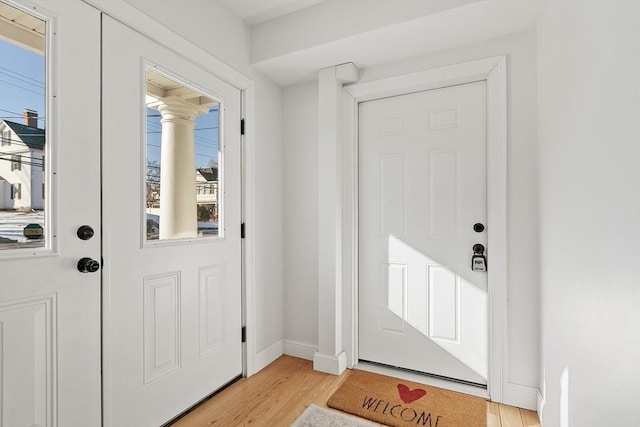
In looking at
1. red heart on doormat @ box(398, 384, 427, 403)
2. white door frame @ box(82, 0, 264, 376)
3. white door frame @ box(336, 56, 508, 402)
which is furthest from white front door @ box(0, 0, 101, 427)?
white door frame @ box(336, 56, 508, 402)

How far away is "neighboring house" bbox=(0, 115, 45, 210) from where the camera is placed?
122cm

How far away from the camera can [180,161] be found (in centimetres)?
191

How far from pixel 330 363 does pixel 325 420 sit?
54cm

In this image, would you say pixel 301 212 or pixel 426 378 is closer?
pixel 426 378

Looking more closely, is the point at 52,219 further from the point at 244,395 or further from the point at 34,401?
the point at 244,395

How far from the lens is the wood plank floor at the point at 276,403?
182cm

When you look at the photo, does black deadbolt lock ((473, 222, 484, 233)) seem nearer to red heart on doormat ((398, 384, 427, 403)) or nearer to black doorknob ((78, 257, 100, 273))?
red heart on doormat ((398, 384, 427, 403))

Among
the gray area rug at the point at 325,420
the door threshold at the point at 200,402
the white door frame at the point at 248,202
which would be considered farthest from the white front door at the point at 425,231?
the door threshold at the point at 200,402

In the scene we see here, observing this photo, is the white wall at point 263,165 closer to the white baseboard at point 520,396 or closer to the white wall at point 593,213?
the white baseboard at point 520,396

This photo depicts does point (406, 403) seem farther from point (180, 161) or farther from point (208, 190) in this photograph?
point (180, 161)

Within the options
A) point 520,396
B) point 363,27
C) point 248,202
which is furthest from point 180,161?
point 520,396

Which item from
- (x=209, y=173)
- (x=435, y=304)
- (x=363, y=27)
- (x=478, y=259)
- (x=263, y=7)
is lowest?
(x=435, y=304)

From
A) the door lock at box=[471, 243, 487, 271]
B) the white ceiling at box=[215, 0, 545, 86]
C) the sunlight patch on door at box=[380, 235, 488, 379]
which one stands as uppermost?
the white ceiling at box=[215, 0, 545, 86]

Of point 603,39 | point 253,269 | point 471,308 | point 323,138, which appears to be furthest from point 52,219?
point 471,308
